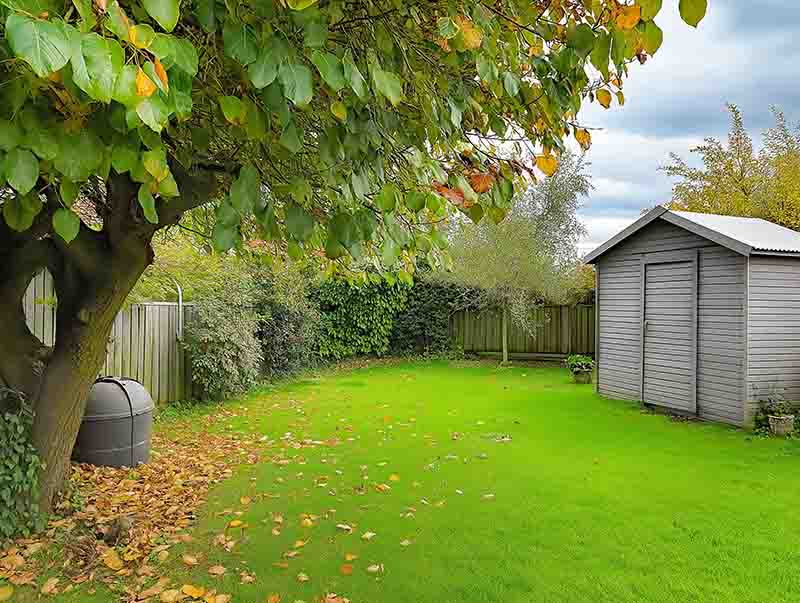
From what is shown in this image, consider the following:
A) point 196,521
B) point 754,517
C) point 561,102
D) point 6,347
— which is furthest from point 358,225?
Result: point 754,517

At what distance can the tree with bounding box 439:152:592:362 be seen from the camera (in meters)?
13.8

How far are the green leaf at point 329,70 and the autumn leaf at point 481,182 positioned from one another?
A: 0.74m

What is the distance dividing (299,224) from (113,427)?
3.95m

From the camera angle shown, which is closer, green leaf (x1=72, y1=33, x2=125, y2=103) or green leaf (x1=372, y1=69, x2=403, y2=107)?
green leaf (x1=72, y1=33, x2=125, y2=103)

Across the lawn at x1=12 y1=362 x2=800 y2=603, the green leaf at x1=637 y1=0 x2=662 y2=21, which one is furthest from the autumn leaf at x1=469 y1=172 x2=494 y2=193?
the lawn at x1=12 y1=362 x2=800 y2=603

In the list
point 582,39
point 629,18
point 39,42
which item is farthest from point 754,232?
point 39,42

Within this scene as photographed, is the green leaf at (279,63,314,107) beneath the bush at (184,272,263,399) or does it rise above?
above

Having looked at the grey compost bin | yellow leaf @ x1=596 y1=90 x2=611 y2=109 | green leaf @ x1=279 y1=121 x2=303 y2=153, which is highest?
yellow leaf @ x1=596 y1=90 x2=611 y2=109

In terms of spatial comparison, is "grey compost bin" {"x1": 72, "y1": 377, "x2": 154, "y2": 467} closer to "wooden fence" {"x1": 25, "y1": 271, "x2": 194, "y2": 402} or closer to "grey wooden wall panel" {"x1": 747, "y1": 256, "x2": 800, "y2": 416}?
"wooden fence" {"x1": 25, "y1": 271, "x2": 194, "y2": 402}

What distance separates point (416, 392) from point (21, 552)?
7260 millimetres

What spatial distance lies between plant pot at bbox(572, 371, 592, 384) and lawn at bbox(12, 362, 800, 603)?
12.1 feet

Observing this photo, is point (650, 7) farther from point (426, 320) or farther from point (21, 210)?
point (426, 320)

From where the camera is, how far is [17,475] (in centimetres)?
354

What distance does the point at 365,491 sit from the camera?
15.5 feet
